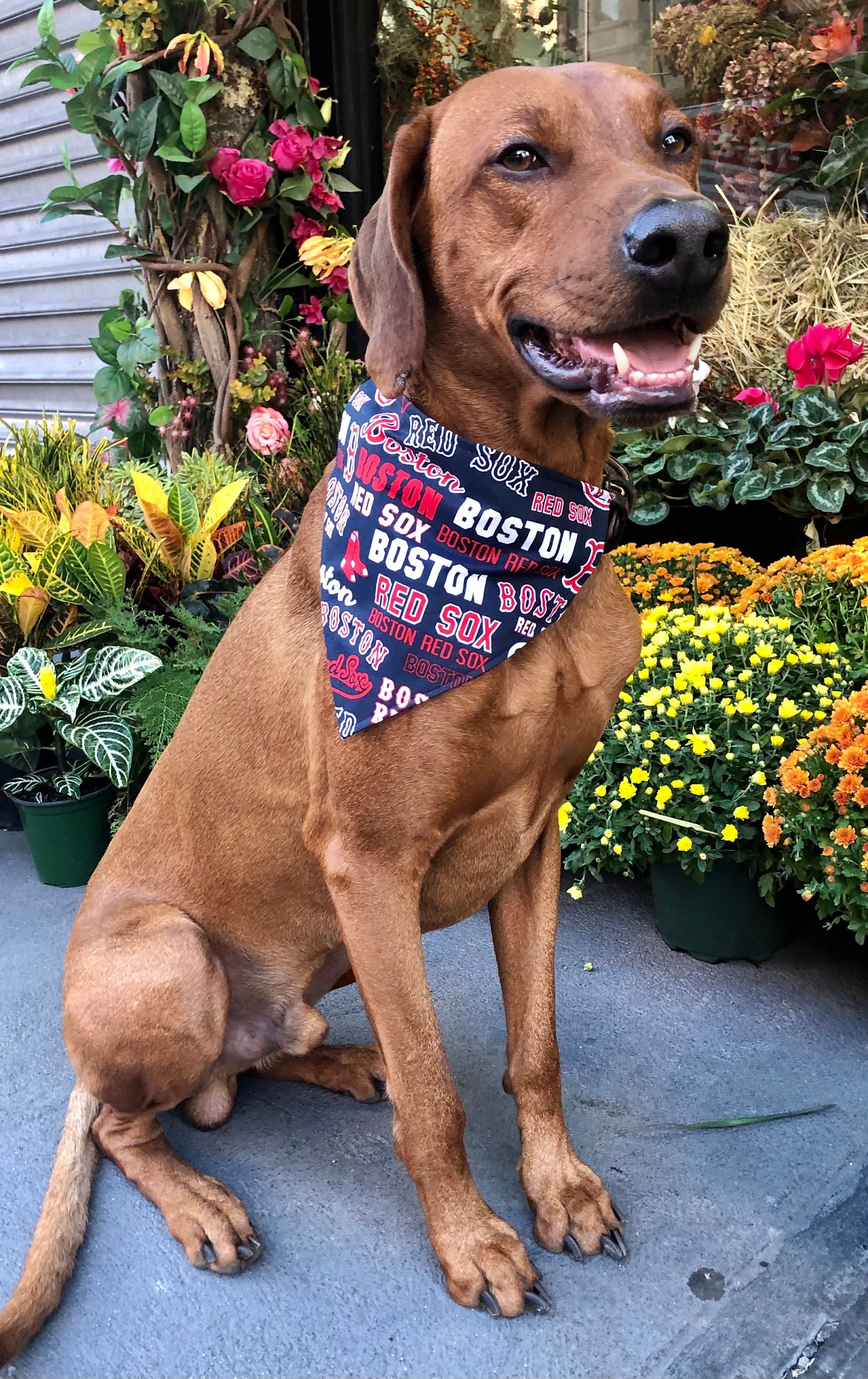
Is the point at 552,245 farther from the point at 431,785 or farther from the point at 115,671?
the point at 115,671

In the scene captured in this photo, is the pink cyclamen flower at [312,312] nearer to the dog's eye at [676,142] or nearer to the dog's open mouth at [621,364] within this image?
the dog's eye at [676,142]

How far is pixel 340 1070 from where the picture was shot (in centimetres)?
241

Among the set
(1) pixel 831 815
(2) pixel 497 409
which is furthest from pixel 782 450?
(2) pixel 497 409

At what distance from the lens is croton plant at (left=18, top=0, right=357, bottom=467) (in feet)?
13.6

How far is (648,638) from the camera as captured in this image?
3.07 metres

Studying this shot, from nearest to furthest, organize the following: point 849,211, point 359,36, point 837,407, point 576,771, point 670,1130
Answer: point 576,771
point 670,1130
point 837,407
point 849,211
point 359,36

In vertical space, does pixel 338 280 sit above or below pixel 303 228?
below

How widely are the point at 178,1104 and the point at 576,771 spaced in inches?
46.2

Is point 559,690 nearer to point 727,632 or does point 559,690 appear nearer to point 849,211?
point 727,632

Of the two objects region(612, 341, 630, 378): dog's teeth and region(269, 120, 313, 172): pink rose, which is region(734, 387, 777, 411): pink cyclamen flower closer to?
region(269, 120, 313, 172): pink rose

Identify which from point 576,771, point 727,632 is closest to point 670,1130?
point 576,771

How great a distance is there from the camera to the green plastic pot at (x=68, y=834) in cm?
345

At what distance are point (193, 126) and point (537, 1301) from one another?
4.19 metres

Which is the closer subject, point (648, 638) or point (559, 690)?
point (559, 690)
